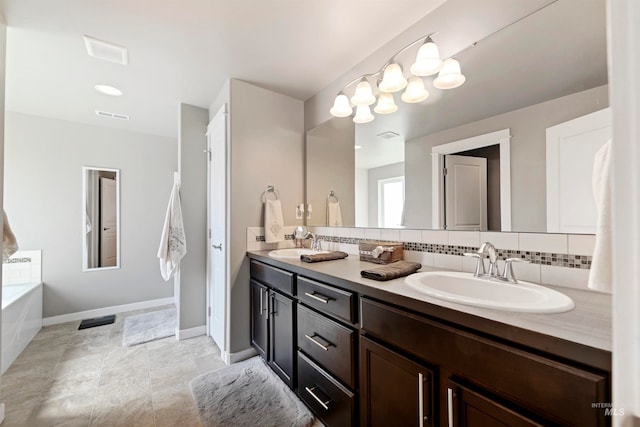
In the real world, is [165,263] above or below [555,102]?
below

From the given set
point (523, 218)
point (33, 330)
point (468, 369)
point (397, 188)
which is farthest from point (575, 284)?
point (33, 330)

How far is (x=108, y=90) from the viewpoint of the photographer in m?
2.40

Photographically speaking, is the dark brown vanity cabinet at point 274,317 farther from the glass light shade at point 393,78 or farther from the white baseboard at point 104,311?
the white baseboard at point 104,311

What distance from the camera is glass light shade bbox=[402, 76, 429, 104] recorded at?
1606mm

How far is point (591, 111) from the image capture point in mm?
1049

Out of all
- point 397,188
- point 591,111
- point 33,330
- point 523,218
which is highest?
point 591,111

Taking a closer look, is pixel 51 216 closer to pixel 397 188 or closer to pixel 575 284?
pixel 397 188

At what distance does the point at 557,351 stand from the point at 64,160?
4.46 metres

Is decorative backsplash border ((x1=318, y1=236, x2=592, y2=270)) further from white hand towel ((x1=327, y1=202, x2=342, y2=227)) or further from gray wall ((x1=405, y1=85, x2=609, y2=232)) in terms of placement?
white hand towel ((x1=327, y1=202, x2=342, y2=227))

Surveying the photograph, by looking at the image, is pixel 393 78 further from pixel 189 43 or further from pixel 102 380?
pixel 102 380

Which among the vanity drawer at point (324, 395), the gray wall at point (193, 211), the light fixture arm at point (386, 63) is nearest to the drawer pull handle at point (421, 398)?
the vanity drawer at point (324, 395)

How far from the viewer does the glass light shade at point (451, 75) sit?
4.73 ft

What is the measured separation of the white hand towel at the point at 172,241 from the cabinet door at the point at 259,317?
0.95m

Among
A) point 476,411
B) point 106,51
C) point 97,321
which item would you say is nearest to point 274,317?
point 476,411
